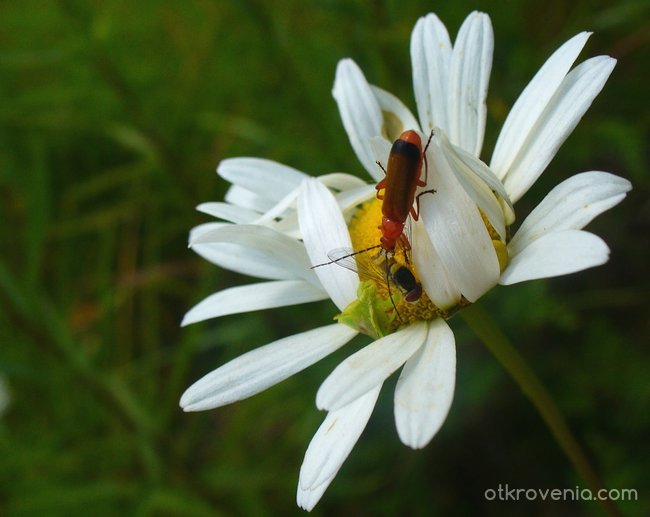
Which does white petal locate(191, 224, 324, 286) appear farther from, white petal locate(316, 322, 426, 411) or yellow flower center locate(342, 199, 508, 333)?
white petal locate(316, 322, 426, 411)

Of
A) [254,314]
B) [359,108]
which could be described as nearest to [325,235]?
[359,108]

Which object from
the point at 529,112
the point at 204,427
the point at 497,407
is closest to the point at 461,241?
the point at 529,112

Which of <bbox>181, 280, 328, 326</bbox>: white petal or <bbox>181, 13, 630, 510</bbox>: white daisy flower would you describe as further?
<bbox>181, 280, 328, 326</bbox>: white petal

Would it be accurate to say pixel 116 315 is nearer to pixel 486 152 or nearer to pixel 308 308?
pixel 308 308

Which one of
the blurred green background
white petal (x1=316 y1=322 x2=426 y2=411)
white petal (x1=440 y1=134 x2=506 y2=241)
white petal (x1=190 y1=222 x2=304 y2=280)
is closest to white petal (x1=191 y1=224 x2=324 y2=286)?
white petal (x1=190 y1=222 x2=304 y2=280)

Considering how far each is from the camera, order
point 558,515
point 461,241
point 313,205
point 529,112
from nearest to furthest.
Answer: point 461,241
point 529,112
point 313,205
point 558,515

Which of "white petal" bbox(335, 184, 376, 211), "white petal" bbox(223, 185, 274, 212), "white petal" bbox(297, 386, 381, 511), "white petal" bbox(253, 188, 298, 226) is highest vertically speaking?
"white petal" bbox(223, 185, 274, 212)

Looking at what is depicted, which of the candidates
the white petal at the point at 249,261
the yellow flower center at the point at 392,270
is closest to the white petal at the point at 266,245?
the white petal at the point at 249,261
